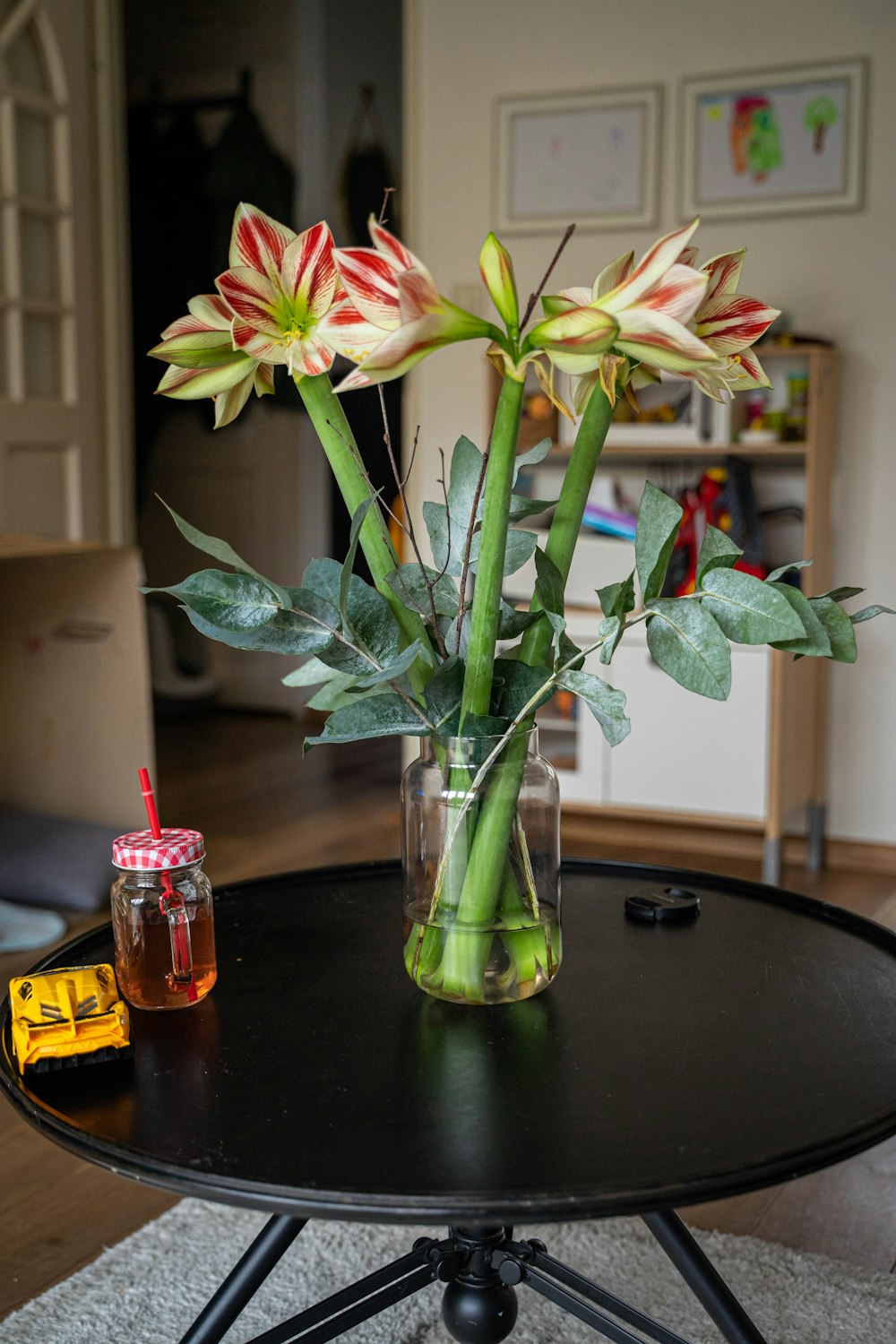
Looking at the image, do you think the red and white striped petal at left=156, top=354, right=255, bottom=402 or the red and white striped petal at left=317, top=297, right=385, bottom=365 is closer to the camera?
the red and white striped petal at left=317, top=297, right=385, bottom=365

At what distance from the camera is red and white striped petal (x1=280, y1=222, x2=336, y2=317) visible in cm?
88

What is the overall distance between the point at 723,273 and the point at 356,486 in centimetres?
29

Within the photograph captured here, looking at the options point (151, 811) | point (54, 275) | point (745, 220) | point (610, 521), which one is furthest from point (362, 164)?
point (151, 811)

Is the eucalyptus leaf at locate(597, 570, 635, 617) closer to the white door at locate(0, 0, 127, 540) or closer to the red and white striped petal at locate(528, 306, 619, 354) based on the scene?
the red and white striped petal at locate(528, 306, 619, 354)

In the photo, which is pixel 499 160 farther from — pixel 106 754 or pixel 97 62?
pixel 106 754

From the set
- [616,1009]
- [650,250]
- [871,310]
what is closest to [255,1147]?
[616,1009]

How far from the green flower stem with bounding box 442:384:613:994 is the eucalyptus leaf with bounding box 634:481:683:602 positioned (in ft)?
0.15

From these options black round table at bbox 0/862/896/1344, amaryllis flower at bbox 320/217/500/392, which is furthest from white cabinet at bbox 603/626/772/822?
amaryllis flower at bbox 320/217/500/392

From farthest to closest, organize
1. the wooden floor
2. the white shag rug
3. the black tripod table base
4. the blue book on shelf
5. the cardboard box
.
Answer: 1. the blue book on shelf
2. the cardboard box
3. the wooden floor
4. the white shag rug
5. the black tripod table base

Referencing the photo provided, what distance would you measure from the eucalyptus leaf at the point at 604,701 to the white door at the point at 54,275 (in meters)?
2.83

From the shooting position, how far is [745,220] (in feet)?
10.6

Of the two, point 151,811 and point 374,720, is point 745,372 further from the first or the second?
point 151,811

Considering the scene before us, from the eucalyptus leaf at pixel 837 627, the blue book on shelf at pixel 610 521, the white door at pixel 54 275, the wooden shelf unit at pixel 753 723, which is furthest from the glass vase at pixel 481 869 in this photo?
the white door at pixel 54 275

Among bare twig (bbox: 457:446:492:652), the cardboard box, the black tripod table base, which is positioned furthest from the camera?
the cardboard box
